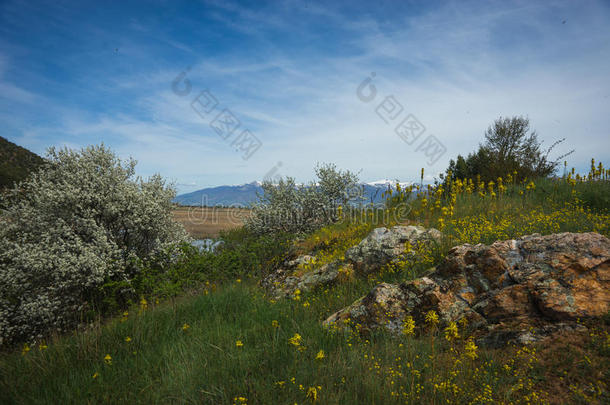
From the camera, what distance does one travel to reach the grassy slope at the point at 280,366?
2.27 metres

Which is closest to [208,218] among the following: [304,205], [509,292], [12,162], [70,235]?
[304,205]

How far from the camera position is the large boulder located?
115 inches

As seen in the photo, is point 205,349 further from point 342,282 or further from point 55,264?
point 55,264

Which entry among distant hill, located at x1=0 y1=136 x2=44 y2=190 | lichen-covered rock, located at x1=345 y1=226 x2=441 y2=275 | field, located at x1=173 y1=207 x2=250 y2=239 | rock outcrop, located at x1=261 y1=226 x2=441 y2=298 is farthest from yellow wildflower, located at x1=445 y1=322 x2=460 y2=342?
distant hill, located at x1=0 y1=136 x2=44 y2=190

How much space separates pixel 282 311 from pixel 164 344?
1.64 meters

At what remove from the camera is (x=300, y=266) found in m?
7.10

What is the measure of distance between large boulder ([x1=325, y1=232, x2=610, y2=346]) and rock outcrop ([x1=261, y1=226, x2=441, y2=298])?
4.53 feet

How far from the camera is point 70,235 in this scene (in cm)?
693

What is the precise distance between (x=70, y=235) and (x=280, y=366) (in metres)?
7.08

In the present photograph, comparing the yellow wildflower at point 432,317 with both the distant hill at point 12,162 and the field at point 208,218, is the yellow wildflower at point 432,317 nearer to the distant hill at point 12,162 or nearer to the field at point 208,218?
the field at point 208,218

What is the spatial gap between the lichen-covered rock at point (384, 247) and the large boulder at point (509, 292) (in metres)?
1.34

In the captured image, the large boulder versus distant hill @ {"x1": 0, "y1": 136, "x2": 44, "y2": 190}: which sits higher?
distant hill @ {"x1": 0, "y1": 136, "x2": 44, "y2": 190}

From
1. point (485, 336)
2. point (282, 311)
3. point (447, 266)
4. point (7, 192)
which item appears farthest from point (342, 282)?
point (7, 192)

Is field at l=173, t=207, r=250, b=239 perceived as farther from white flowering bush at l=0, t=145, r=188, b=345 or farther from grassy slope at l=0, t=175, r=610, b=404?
grassy slope at l=0, t=175, r=610, b=404
